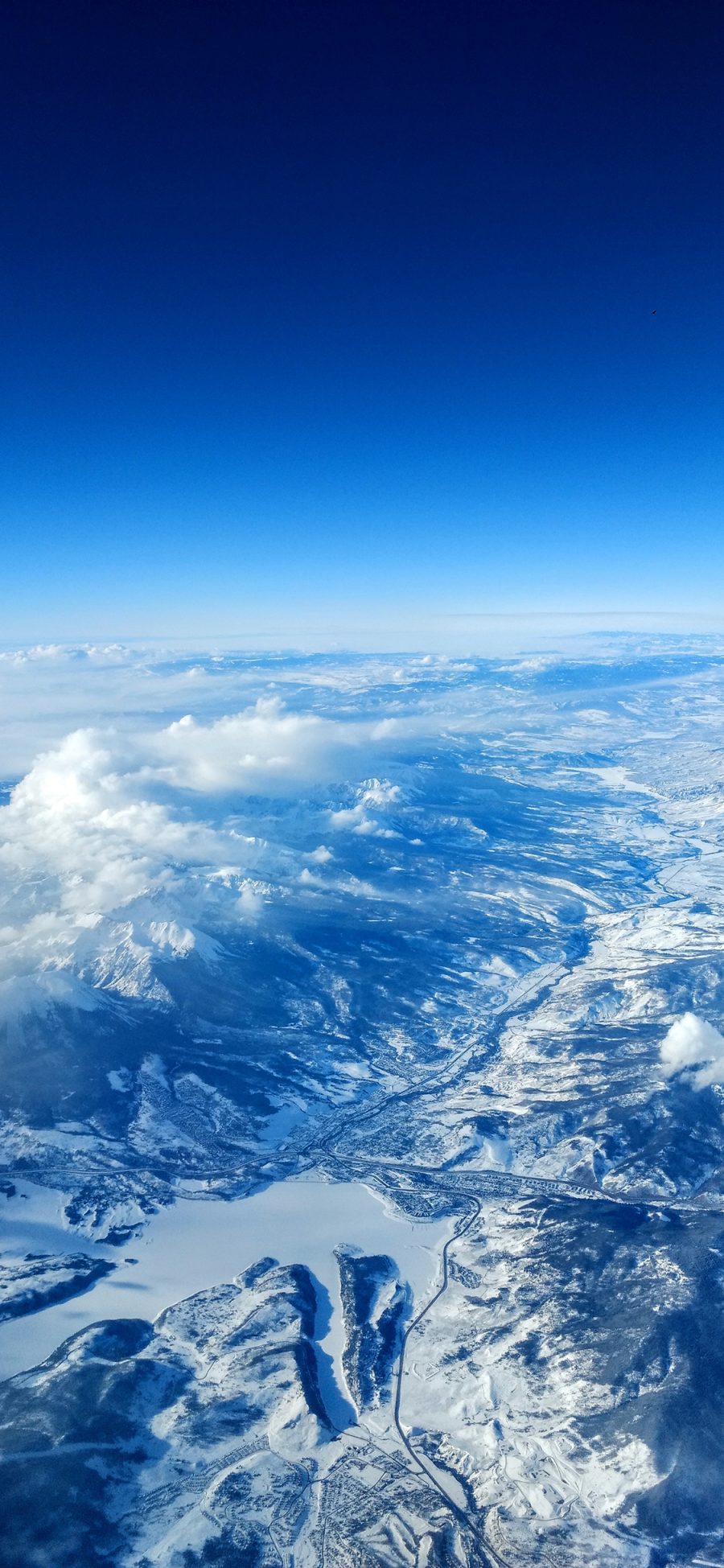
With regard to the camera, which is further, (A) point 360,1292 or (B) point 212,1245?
(B) point 212,1245

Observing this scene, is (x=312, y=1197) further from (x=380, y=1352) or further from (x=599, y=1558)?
(x=599, y=1558)

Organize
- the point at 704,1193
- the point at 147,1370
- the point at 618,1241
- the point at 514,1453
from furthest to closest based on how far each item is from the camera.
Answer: the point at 704,1193 < the point at 618,1241 < the point at 147,1370 < the point at 514,1453

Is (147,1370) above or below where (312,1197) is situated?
above

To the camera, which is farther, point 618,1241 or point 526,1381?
point 618,1241

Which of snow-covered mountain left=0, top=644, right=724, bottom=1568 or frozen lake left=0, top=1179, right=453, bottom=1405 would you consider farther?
frozen lake left=0, top=1179, right=453, bottom=1405

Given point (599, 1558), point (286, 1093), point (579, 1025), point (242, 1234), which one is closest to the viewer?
point (599, 1558)

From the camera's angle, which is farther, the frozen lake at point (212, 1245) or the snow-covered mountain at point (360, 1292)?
the frozen lake at point (212, 1245)

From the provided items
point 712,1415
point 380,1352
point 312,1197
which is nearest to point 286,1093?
point 312,1197
